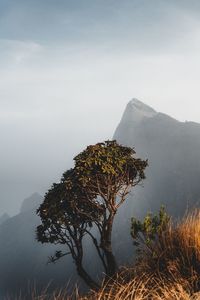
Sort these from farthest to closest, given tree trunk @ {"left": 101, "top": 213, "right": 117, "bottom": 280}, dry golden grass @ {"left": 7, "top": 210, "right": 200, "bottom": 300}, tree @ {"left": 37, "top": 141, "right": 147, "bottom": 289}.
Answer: tree trunk @ {"left": 101, "top": 213, "right": 117, "bottom": 280}, tree @ {"left": 37, "top": 141, "right": 147, "bottom": 289}, dry golden grass @ {"left": 7, "top": 210, "right": 200, "bottom": 300}

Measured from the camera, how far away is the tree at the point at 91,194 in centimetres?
1617

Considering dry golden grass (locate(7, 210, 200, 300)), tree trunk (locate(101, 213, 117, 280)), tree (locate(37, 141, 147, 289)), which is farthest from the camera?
tree trunk (locate(101, 213, 117, 280))

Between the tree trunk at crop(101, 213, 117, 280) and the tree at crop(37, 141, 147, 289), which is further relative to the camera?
the tree trunk at crop(101, 213, 117, 280)

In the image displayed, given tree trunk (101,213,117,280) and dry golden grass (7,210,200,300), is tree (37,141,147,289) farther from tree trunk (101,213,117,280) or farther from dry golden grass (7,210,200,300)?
dry golden grass (7,210,200,300)

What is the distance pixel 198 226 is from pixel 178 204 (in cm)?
18484

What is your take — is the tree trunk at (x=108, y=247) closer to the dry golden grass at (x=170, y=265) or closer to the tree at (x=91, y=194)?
the tree at (x=91, y=194)

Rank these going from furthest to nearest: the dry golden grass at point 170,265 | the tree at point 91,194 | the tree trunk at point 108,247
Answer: the tree trunk at point 108,247
the tree at point 91,194
the dry golden grass at point 170,265

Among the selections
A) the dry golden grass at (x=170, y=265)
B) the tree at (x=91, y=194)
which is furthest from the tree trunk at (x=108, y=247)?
the dry golden grass at (x=170, y=265)

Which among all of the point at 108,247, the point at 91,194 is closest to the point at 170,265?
the point at 108,247

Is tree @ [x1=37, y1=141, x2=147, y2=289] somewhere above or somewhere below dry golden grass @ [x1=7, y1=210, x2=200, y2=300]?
above

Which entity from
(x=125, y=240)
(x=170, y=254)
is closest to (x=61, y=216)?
(x=170, y=254)

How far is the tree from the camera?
16.2 meters

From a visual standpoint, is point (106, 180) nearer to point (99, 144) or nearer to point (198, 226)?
point (99, 144)

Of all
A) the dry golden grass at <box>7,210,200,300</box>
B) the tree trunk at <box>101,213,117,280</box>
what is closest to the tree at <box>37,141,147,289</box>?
the tree trunk at <box>101,213,117,280</box>
